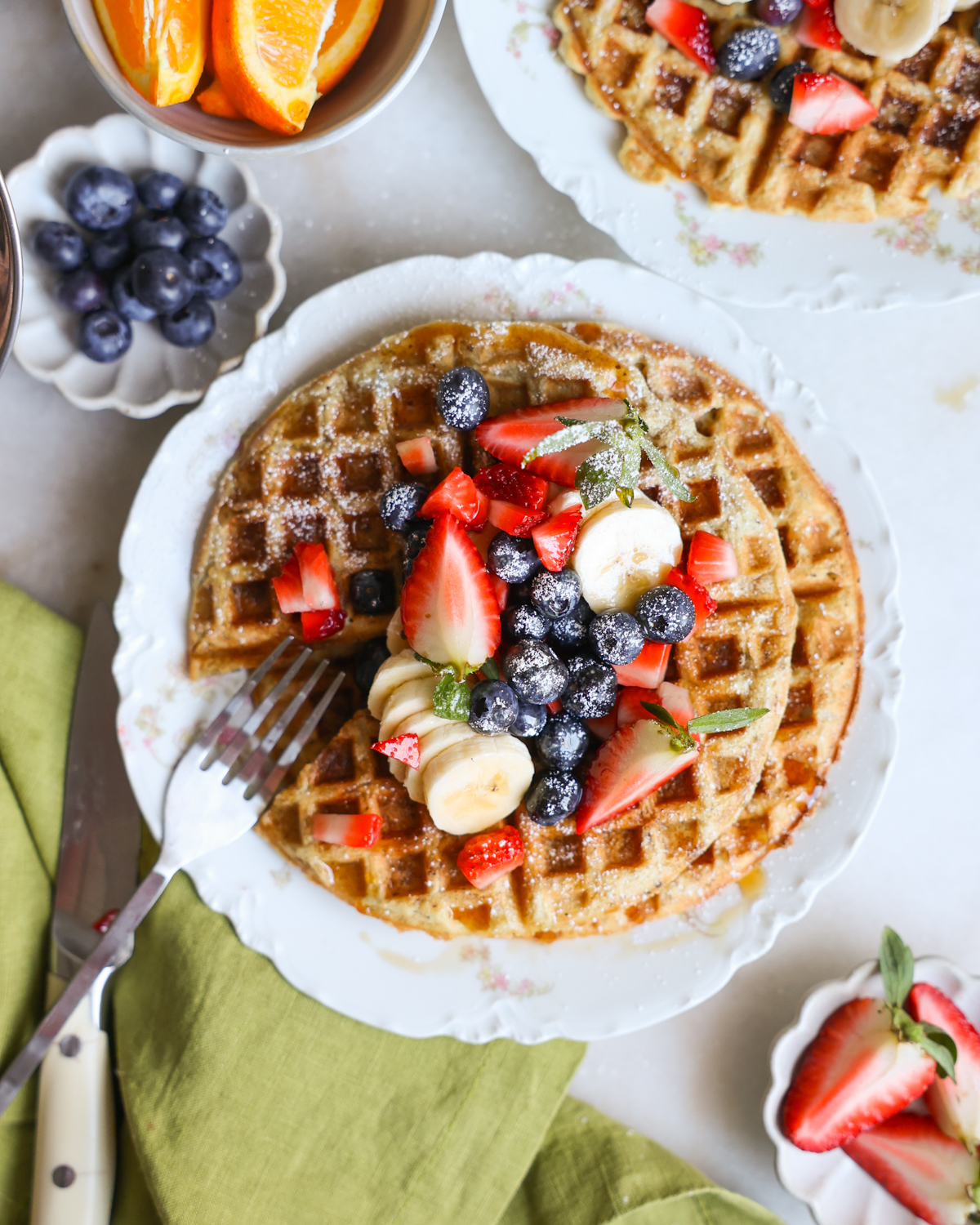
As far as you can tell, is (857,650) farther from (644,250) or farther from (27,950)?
(27,950)

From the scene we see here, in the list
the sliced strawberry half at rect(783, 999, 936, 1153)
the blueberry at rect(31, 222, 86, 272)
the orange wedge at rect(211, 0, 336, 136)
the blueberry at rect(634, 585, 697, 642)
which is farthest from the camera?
the sliced strawberry half at rect(783, 999, 936, 1153)

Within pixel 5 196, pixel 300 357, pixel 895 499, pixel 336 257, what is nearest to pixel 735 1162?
pixel 895 499

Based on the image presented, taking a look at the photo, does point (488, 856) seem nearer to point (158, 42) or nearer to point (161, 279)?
point (161, 279)

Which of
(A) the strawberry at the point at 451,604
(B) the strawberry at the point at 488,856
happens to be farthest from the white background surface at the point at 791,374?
(A) the strawberry at the point at 451,604

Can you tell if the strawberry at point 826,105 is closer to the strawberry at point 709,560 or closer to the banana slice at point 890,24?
the banana slice at point 890,24

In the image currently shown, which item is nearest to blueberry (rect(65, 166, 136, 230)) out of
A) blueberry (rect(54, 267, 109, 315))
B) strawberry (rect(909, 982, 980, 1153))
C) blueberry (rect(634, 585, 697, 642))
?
blueberry (rect(54, 267, 109, 315))

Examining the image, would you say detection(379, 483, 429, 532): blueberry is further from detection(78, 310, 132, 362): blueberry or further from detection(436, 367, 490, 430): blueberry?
detection(78, 310, 132, 362): blueberry
